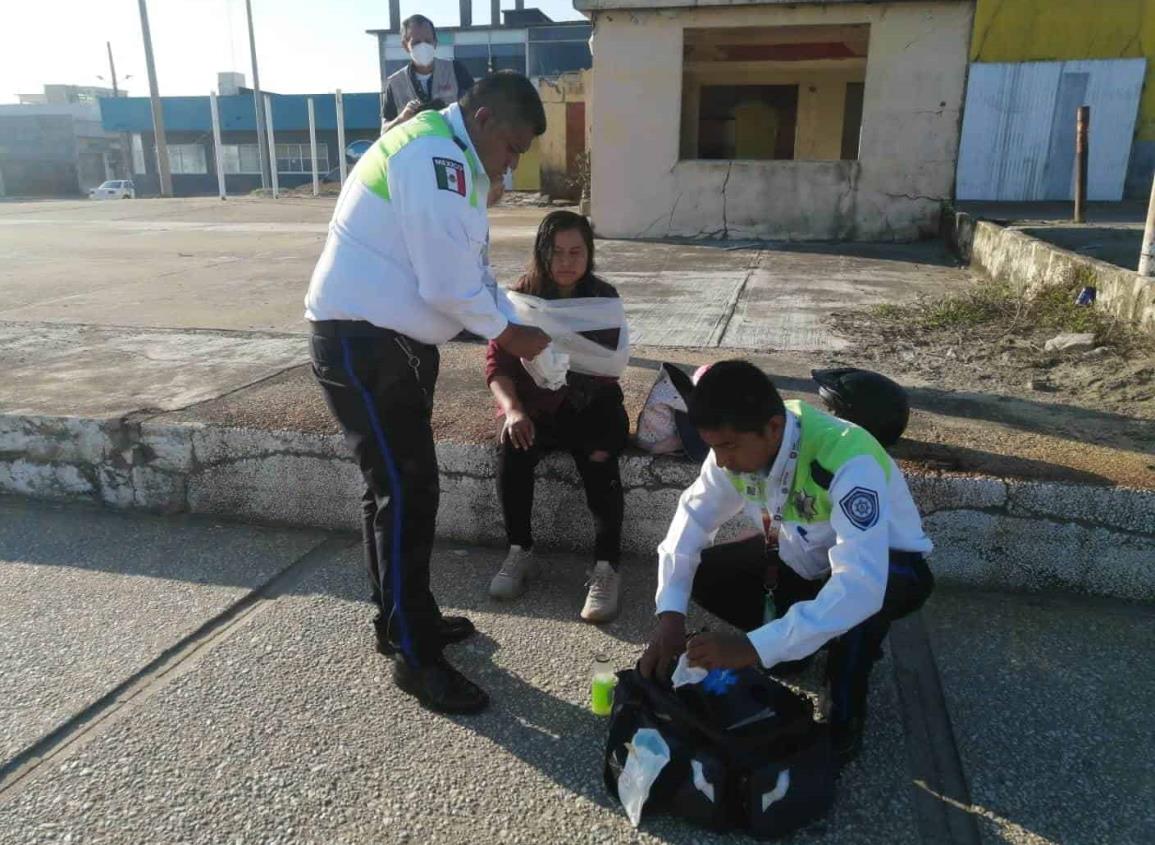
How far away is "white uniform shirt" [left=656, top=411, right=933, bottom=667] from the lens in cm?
201

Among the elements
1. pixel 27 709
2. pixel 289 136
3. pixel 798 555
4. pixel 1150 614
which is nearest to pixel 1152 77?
pixel 1150 614

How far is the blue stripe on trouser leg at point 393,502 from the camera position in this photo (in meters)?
2.44

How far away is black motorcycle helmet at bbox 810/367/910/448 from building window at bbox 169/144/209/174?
45133mm

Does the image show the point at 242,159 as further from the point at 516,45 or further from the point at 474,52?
the point at 516,45

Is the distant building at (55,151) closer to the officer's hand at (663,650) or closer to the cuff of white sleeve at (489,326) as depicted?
the cuff of white sleeve at (489,326)

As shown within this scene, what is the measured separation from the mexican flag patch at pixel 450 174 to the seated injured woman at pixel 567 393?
0.88m

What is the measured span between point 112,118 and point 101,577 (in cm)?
4562

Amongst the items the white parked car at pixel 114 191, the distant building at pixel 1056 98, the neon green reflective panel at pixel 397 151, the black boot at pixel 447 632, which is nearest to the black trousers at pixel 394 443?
the black boot at pixel 447 632

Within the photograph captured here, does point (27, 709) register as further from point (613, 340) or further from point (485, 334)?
point (613, 340)

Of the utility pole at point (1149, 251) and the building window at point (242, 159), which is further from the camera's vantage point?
the building window at point (242, 159)

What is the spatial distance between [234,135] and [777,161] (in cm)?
3599

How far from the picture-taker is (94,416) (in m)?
3.91

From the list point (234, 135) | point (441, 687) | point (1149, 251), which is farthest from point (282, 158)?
point (441, 687)

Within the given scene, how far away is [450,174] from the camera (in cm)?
227
